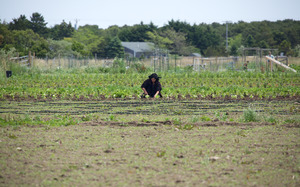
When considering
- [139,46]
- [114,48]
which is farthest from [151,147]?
[139,46]

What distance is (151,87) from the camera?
15.9 metres

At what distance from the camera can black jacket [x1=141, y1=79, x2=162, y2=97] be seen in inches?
612

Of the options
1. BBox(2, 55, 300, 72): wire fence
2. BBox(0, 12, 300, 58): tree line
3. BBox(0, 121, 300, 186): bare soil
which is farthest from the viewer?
BBox(0, 12, 300, 58): tree line

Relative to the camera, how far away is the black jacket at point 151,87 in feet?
51.0

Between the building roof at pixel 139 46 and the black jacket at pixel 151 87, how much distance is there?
70.0 meters

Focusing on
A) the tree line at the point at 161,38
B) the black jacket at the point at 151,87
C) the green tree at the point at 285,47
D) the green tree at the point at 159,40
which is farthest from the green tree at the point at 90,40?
the black jacket at the point at 151,87

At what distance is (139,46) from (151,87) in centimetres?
7383

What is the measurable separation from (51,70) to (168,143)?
32.1m

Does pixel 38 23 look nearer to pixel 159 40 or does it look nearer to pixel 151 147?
pixel 159 40

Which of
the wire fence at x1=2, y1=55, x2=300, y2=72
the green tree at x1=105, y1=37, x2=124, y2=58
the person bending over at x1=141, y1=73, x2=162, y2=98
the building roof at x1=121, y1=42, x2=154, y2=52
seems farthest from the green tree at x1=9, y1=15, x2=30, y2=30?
the person bending over at x1=141, y1=73, x2=162, y2=98

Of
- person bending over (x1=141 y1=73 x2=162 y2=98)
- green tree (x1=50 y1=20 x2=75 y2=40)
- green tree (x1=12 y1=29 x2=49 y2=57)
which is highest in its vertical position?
green tree (x1=50 y1=20 x2=75 y2=40)

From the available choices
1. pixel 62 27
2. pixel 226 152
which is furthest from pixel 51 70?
pixel 62 27

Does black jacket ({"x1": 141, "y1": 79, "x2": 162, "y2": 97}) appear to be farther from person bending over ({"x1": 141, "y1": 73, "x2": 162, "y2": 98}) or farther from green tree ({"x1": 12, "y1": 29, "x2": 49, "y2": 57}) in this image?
green tree ({"x1": 12, "y1": 29, "x2": 49, "y2": 57})

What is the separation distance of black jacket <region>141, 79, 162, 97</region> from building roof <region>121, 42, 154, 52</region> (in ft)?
230
